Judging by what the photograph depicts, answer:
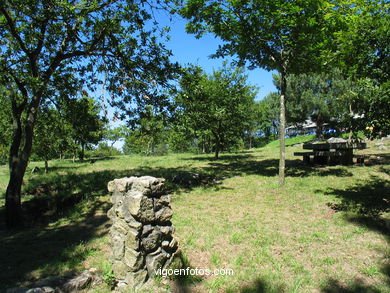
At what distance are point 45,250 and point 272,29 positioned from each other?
9548mm

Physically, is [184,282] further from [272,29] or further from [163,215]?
[272,29]

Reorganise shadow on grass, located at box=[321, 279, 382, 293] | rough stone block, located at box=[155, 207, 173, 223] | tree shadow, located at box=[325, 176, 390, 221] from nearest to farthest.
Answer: shadow on grass, located at box=[321, 279, 382, 293] < rough stone block, located at box=[155, 207, 173, 223] < tree shadow, located at box=[325, 176, 390, 221]

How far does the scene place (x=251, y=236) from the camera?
17.7 ft

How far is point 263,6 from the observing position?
8.55 meters

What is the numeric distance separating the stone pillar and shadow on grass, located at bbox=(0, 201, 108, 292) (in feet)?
3.86

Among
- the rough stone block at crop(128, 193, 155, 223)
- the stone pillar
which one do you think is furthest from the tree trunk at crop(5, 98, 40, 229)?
the rough stone block at crop(128, 193, 155, 223)

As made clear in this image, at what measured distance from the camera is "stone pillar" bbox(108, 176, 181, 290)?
12.1ft

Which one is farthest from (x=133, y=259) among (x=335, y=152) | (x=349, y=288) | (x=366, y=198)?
(x=335, y=152)

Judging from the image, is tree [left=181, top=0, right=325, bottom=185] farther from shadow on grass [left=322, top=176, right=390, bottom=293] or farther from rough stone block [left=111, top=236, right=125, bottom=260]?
rough stone block [left=111, top=236, right=125, bottom=260]

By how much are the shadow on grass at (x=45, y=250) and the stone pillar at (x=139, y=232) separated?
118 cm

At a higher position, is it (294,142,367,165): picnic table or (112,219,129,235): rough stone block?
(294,142,367,165): picnic table

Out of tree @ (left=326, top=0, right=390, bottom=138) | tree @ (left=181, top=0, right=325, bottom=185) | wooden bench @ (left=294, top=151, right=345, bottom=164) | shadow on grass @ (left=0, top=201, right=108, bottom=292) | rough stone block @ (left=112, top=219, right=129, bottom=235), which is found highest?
tree @ (left=181, top=0, right=325, bottom=185)

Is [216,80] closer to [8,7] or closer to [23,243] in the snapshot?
[8,7]

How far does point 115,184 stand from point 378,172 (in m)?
11.6
